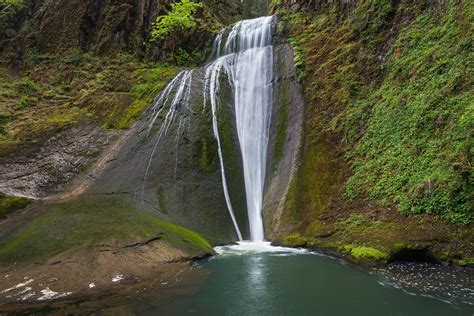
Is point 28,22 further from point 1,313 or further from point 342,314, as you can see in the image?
point 342,314

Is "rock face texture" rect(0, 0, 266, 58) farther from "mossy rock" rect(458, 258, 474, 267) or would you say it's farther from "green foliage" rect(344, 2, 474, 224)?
"mossy rock" rect(458, 258, 474, 267)

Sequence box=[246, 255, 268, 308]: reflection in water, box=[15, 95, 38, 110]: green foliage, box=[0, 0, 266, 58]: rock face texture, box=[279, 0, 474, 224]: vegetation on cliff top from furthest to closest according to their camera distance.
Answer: box=[0, 0, 266, 58]: rock face texture → box=[15, 95, 38, 110]: green foliage → box=[279, 0, 474, 224]: vegetation on cliff top → box=[246, 255, 268, 308]: reflection in water

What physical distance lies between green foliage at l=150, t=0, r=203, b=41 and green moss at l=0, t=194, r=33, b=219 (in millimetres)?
15642

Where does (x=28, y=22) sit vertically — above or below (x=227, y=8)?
below

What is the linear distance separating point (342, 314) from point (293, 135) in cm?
992

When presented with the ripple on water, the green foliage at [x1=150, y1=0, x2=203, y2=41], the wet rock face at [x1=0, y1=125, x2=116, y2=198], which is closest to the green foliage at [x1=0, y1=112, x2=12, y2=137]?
the wet rock face at [x1=0, y1=125, x2=116, y2=198]

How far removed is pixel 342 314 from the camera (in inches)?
280

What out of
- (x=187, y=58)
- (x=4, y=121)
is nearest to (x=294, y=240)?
(x=4, y=121)

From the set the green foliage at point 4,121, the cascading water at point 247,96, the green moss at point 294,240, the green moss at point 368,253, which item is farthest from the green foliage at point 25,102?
the green moss at point 368,253

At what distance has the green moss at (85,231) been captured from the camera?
382 inches

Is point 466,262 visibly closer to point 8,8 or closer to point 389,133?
point 389,133

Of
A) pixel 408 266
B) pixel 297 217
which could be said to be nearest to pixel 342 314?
pixel 408 266

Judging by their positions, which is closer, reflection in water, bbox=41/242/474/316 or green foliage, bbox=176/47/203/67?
reflection in water, bbox=41/242/474/316

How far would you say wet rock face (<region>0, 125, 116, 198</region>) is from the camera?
14.5 m
